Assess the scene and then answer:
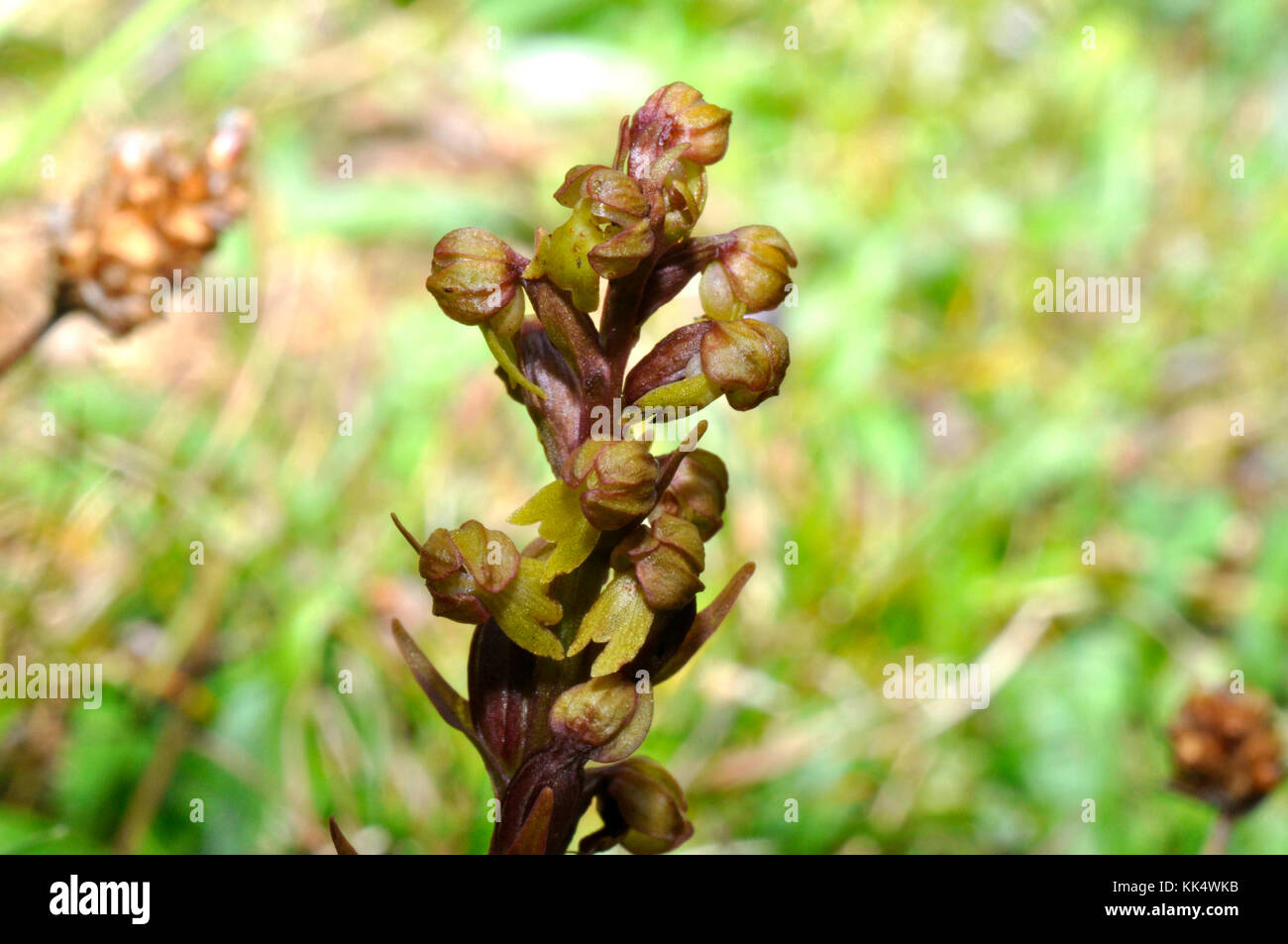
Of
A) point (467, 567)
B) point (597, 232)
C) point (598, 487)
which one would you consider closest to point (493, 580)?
point (467, 567)

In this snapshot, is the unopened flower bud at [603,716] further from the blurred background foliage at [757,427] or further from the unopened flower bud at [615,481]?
the blurred background foliage at [757,427]

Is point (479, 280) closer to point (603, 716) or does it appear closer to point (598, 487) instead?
point (598, 487)

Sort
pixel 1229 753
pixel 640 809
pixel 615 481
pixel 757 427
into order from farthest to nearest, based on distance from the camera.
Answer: pixel 757 427
pixel 1229 753
pixel 640 809
pixel 615 481

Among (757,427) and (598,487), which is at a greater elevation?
(757,427)

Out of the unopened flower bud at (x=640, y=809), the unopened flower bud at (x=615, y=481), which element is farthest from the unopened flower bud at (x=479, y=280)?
the unopened flower bud at (x=640, y=809)

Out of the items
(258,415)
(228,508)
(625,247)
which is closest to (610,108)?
(258,415)

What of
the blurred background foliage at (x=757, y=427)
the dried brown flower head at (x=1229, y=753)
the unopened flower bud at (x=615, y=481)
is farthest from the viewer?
the blurred background foliage at (x=757, y=427)
